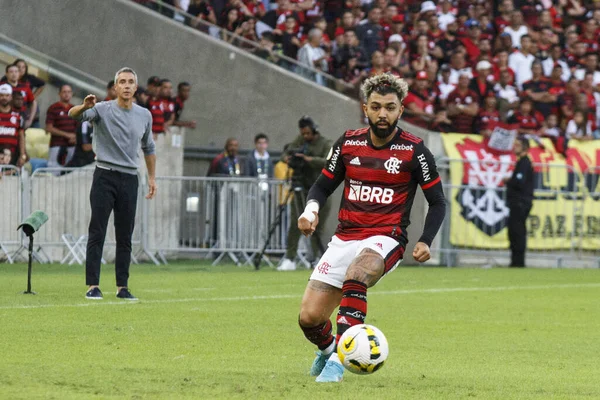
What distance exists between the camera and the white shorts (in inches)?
310

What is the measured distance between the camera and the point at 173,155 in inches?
862

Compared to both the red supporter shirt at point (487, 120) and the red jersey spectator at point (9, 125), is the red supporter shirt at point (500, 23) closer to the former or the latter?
the red supporter shirt at point (487, 120)

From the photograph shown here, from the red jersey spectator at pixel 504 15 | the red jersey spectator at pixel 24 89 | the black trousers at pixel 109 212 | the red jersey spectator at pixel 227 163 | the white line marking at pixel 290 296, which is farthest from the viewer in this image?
the red jersey spectator at pixel 504 15

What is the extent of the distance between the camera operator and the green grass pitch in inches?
89.3

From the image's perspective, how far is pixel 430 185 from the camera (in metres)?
8.17

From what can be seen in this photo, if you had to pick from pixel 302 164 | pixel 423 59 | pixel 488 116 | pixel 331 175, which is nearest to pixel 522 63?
pixel 423 59

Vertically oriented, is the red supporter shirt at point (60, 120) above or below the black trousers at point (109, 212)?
above

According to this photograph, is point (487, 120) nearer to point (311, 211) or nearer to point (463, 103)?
point (463, 103)

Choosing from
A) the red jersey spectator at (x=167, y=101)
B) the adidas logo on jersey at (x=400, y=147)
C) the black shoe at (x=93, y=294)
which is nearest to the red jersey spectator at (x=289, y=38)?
the red jersey spectator at (x=167, y=101)

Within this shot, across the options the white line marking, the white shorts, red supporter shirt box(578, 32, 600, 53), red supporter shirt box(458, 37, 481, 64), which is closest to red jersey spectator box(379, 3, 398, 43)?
red supporter shirt box(458, 37, 481, 64)

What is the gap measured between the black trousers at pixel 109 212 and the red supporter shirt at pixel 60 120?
8.15 meters

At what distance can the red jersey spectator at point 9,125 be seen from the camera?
1983cm

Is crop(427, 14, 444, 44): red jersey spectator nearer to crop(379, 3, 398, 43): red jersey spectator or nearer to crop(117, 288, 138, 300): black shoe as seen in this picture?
crop(379, 3, 398, 43): red jersey spectator

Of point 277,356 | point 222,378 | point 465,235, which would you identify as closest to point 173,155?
point 465,235
